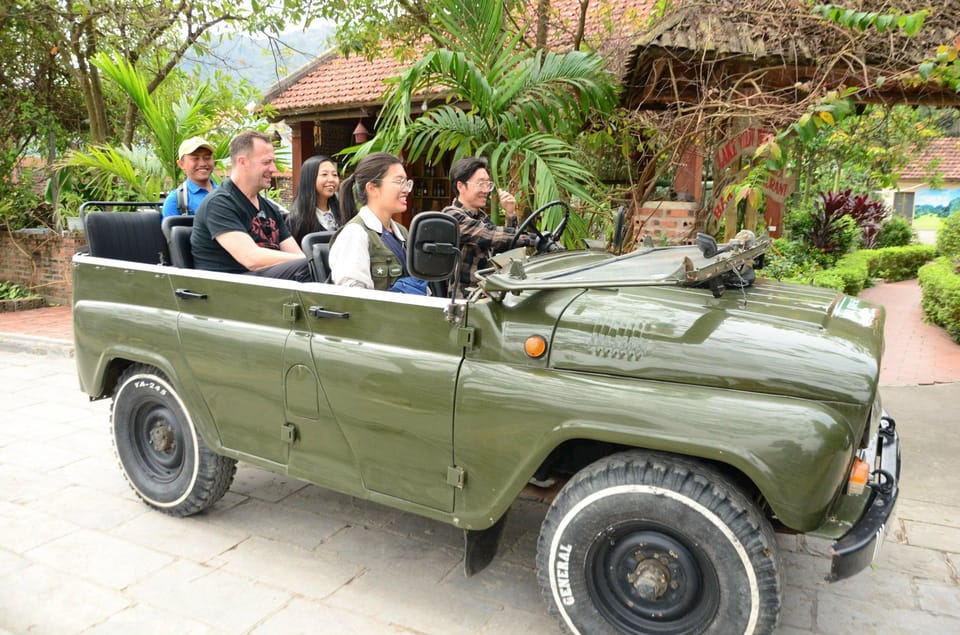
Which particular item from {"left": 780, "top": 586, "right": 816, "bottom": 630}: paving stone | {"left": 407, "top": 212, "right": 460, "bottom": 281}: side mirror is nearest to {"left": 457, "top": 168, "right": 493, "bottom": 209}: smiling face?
{"left": 407, "top": 212, "right": 460, "bottom": 281}: side mirror

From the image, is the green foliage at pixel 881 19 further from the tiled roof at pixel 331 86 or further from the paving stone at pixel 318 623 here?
the tiled roof at pixel 331 86

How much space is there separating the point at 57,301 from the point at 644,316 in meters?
11.2

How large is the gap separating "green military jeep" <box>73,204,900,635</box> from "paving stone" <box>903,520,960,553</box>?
1.03 meters

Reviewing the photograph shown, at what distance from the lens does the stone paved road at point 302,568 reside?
2957mm

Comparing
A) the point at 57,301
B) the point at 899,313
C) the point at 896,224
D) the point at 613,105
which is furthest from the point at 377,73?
the point at 896,224

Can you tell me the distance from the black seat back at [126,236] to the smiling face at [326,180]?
99 centimetres

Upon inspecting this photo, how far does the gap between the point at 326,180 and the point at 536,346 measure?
2.52 metres

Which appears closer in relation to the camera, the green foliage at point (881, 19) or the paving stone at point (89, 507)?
the green foliage at point (881, 19)

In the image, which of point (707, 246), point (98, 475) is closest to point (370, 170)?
point (707, 246)

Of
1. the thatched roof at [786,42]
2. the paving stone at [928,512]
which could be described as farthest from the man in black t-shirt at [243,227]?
the thatched roof at [786,42]

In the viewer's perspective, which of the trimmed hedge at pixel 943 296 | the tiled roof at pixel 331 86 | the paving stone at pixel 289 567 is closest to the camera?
the paving stone at pixel 289 567

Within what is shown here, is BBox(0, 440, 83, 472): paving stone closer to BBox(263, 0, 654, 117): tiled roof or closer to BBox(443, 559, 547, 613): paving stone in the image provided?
BBox(443, 559, 547, 613): paving stone

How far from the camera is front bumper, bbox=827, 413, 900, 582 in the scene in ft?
7.45

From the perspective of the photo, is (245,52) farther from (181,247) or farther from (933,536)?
(933,536)
